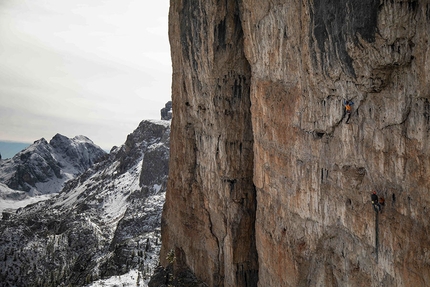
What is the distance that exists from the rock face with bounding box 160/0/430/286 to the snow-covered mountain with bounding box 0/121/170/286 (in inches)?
995

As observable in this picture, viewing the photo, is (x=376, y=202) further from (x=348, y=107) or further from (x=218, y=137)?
(x=218, y=137)

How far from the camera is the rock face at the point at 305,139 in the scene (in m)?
12.9

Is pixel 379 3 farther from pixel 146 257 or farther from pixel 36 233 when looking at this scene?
pixel 36 233

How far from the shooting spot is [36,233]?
313ft

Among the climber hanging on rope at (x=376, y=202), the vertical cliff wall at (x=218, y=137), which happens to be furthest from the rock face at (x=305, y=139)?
the climber hanging on rope at (x=376, y=202)

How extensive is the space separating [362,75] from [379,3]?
2709 mm

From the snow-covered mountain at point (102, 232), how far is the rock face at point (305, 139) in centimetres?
2527

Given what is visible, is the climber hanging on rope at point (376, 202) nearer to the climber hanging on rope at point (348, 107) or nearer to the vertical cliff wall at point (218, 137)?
the climber hanging on rope at point (348, 107)

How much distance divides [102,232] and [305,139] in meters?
84.7

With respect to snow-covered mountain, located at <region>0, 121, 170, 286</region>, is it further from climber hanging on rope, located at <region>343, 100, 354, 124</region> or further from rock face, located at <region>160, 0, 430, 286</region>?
climber hanging on rope, located at <region>343, 100, 354, 124</region>

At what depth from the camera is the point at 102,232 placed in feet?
305

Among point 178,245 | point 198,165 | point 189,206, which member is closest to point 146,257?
point 178,245

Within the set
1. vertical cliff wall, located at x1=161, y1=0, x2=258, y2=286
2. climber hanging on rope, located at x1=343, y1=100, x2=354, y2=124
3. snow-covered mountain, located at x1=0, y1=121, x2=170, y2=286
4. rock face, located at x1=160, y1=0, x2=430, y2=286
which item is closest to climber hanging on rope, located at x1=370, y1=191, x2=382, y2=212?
rock face, located at x1=160, y1=0, x2=430, y2=286

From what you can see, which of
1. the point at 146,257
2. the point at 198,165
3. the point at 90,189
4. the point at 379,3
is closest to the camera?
the point at 379,3
